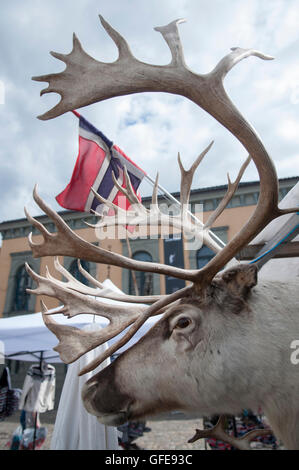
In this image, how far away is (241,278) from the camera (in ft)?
4.83

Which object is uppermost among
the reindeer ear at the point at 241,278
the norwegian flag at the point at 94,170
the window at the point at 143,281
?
the window at the point at 143,281

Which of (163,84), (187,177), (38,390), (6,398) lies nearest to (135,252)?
(6,398)

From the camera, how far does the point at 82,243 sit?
5.17 ft

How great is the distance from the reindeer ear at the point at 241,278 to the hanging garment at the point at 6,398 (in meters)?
6.26

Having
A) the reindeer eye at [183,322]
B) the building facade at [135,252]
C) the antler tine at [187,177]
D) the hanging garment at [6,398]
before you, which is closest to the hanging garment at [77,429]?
the antler tine at [187,177]

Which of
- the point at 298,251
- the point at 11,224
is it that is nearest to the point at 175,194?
the point at 11,224

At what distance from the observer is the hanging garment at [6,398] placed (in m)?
6.09

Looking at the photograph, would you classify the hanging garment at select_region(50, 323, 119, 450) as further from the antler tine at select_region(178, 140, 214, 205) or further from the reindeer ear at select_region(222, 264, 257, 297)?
the reindeer ear at select_region(222, 264, 257, 297)

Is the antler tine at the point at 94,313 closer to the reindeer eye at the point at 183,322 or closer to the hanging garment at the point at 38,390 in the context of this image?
the reindeer eye at the point at 183,322

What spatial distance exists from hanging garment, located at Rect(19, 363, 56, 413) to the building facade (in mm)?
6243

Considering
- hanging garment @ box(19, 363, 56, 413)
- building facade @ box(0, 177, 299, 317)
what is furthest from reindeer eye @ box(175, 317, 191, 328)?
building facade @ box(0, 177, 299, 317)

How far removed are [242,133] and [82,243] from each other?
3.12 feet

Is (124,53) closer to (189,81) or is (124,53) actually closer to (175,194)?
(189,81)

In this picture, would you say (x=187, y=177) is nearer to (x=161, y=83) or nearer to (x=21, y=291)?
(x=161, y=83)
